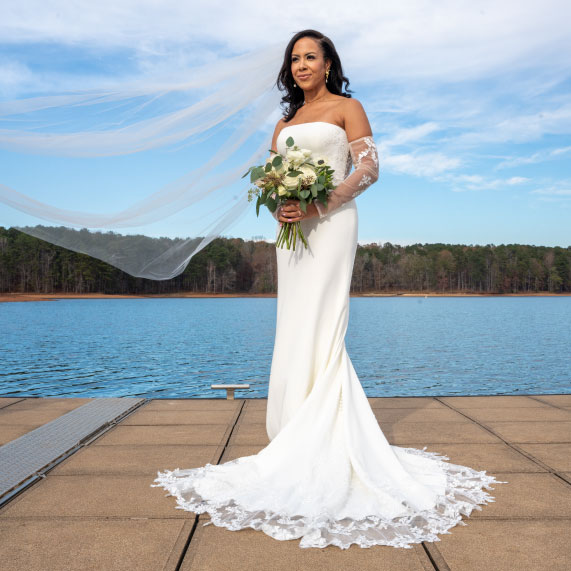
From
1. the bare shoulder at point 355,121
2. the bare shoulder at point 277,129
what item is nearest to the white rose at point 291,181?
the bare shoulder at point 355,121

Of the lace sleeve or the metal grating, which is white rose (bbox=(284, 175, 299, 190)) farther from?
the metal grating

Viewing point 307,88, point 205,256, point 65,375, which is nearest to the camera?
point 307,88

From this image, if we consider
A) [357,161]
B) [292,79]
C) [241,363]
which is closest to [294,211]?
[357,161]

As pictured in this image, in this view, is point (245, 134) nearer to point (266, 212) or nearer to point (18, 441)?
point (266, 212)

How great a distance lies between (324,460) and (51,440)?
2339 millimetres

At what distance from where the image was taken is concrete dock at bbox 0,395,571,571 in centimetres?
248

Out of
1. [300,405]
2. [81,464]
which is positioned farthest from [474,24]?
[81,464]

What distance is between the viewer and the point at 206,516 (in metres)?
2.98

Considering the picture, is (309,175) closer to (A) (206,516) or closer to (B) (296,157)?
(B) (296,157)

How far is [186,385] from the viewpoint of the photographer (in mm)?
13797

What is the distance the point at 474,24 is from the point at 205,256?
51.7 m

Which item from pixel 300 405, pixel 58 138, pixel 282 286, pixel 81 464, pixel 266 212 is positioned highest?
pixel 58 138

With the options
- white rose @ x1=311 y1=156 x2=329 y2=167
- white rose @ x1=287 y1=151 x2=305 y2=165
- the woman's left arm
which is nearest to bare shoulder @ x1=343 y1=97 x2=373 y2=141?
the woman's left arm

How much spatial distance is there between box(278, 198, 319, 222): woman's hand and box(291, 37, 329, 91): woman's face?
2.64ft
